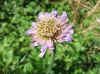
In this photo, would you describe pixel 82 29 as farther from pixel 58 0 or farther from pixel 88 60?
pixel 58 0

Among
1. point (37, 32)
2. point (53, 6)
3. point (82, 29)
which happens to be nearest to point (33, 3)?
point (53, 6)

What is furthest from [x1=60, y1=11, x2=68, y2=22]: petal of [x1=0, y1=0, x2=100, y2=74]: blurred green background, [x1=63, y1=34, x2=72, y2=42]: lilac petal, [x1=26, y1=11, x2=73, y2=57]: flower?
[x1=0, y1=0, x2=100, y2=74]: blurred green background

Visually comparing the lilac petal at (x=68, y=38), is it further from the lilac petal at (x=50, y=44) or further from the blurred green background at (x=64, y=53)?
the blurred green background at (x=64, y=53)

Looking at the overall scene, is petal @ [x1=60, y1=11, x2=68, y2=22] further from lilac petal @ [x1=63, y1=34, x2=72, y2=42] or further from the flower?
lilac petal @ [x1=63, y1=34, x2=72, y2=42]

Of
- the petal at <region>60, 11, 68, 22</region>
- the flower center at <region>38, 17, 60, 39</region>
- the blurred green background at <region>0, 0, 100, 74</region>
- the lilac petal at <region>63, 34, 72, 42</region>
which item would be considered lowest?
the blurred green background at <region>0, 0, 100, 74</region>

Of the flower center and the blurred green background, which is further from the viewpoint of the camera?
the blurred green background

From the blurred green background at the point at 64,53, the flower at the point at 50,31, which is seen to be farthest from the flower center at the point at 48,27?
the blurred green background at the point at 64,53

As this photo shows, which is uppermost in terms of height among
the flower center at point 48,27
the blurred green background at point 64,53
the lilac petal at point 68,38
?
the flower center at point 48,27

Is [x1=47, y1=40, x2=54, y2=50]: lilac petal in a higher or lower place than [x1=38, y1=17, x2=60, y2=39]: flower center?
lower

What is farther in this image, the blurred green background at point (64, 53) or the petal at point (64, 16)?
the blurred green background at point (64, 53)
